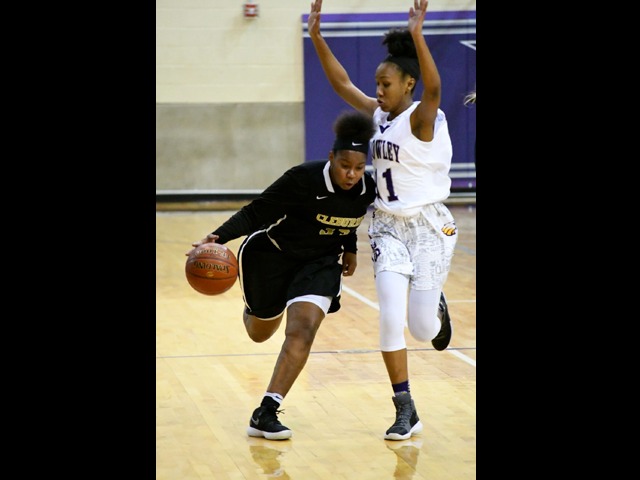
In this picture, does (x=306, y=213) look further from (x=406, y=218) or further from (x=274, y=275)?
(x=406, y=218)

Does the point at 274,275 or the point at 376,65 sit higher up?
the point at 376,65

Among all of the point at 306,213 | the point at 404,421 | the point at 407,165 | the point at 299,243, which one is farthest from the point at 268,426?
the point at 407,165

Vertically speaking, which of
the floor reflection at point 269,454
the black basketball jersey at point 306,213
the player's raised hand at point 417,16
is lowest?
the floor reflection at point 269,454

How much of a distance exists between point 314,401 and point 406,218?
1209 mm

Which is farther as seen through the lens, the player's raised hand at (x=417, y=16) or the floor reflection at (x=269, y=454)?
the player's raised hand at (x=417, y=16)

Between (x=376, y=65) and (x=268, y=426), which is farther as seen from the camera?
(x=376, y=65)

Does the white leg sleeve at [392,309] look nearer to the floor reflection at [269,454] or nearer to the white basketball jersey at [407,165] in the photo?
the white basketball jersey at [407,165]

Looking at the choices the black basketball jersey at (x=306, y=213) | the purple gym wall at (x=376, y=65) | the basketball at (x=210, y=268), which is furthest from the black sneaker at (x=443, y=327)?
the purple gym wall at (x=376, y=65)

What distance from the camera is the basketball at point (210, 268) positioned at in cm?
456

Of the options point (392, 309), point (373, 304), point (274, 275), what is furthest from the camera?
point (373, 304)

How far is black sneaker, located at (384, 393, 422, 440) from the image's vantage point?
4.56 m

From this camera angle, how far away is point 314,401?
533cm

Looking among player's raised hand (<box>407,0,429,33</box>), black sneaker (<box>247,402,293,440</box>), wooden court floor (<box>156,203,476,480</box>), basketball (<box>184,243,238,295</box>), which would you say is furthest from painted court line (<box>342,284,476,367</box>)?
player's raised hand (<box>407,0,429,33</box>)
